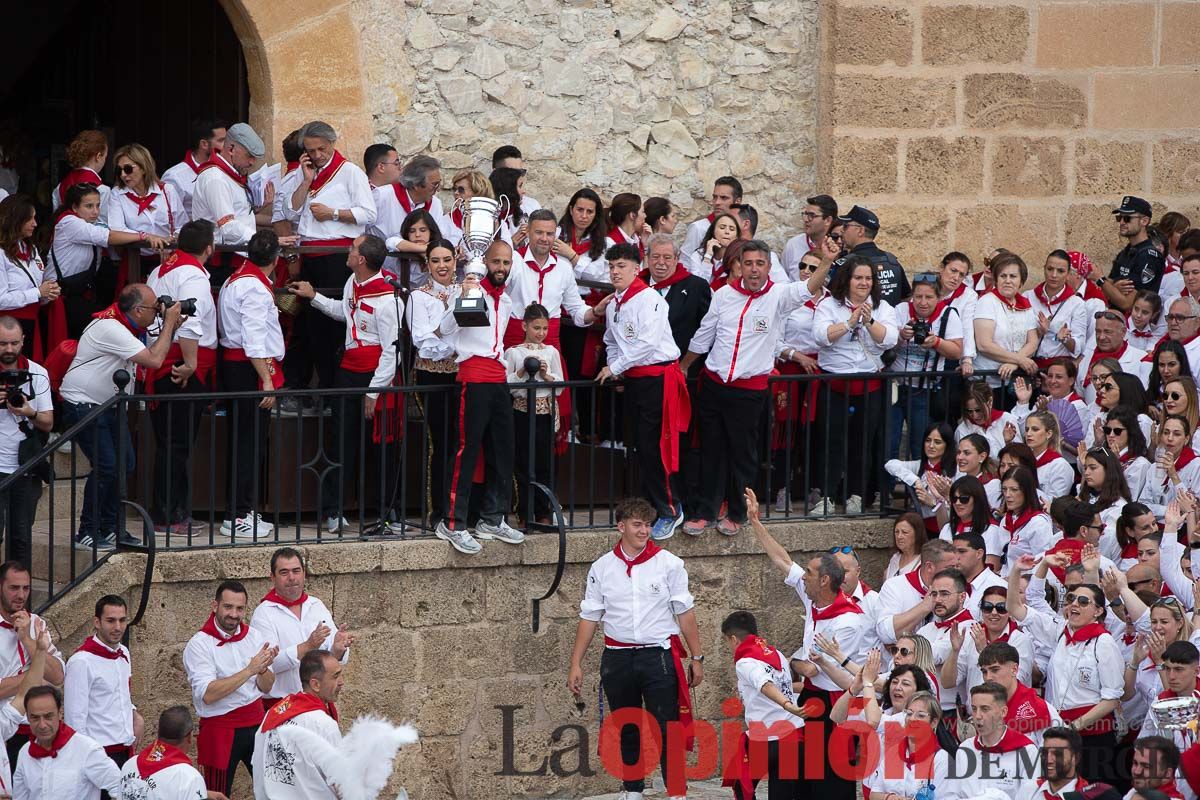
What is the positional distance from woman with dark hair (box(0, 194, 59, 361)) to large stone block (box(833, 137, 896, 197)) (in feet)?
17.2

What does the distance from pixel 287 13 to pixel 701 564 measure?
13.6ft

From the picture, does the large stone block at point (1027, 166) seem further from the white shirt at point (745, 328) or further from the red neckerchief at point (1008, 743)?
the red neckerchief at point (1008, 743)

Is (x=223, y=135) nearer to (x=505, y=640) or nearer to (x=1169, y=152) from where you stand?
(x=505, y=640)

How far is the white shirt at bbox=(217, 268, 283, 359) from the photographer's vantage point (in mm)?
10117

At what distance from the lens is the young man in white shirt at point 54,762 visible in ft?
27.3

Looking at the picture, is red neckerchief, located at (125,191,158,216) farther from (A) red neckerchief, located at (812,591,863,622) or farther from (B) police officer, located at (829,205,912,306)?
(A) red neckerchief, located at (812,591,863,622)

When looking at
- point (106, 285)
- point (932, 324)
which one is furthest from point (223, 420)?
point (932, 324)

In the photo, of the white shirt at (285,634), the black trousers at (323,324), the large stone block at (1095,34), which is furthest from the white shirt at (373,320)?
the large stone block at (1095,34)

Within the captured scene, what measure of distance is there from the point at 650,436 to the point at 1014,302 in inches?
107

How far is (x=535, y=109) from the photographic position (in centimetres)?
1241

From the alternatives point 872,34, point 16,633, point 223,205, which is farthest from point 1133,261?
point 16,633

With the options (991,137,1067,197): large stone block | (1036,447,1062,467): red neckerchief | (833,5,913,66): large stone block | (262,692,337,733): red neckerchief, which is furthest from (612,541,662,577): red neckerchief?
(991,137,1067,197): large stone block

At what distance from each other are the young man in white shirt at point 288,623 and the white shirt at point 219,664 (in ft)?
0.26

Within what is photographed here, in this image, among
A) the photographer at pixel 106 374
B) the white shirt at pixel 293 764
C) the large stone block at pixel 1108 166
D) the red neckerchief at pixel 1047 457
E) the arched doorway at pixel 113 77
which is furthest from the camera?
the large stone block at pixel 1108 166
